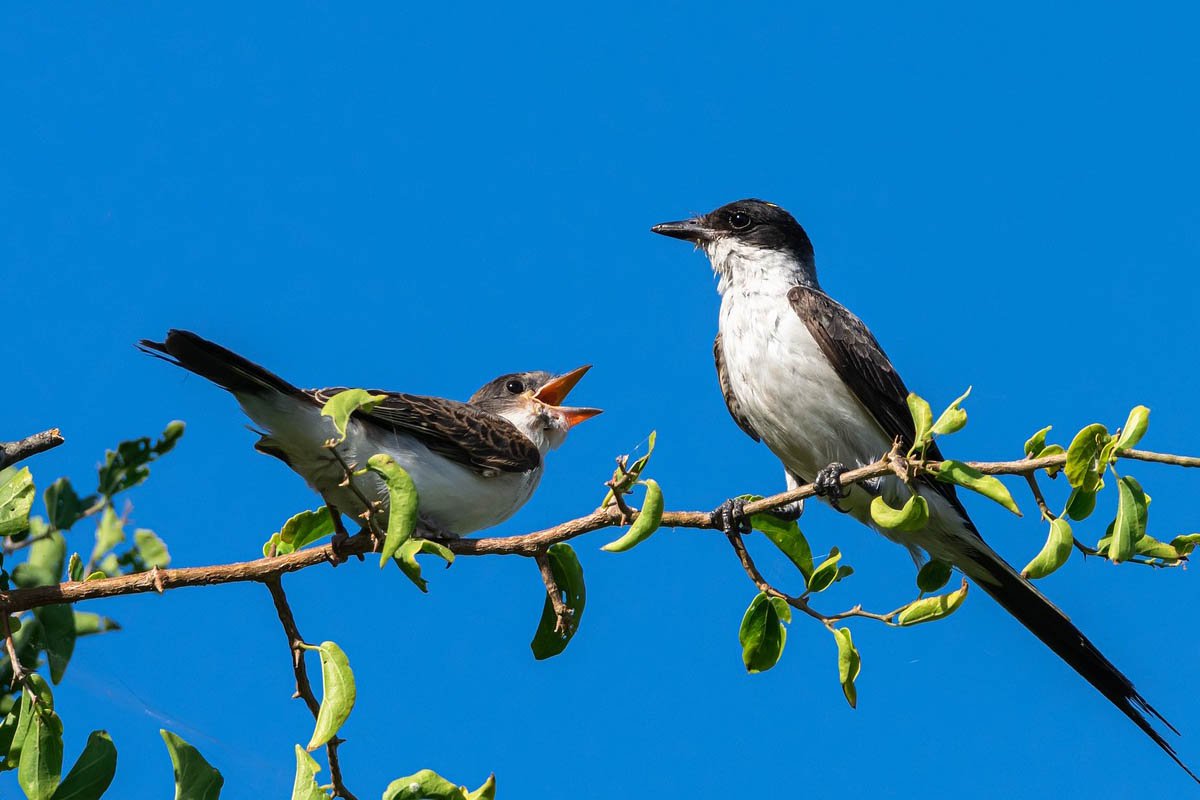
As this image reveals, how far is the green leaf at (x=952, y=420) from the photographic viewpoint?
3188mm

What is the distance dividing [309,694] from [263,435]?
1606mm

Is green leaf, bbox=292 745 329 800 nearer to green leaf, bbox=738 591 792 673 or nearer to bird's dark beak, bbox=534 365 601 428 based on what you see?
green leaf, bbox=738 591 792 673

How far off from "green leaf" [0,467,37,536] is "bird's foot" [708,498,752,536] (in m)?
1.81

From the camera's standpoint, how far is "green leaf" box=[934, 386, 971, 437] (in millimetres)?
3188

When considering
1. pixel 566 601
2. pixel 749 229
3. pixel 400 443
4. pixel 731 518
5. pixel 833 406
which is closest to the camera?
pixel 731 518

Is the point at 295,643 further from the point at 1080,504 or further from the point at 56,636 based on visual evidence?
the point at 1080,504

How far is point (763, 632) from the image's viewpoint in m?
3.68

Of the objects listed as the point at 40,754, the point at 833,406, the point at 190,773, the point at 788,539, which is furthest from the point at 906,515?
the point at 833,406

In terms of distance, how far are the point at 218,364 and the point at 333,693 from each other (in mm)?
1625

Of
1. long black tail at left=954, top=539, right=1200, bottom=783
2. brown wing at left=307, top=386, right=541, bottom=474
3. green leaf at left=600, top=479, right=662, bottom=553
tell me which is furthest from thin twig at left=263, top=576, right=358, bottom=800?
long black tail at left=954, top=539, right=1200, bottom=783

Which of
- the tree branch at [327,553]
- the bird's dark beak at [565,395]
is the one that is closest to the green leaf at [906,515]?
the tree branch at [327,553]

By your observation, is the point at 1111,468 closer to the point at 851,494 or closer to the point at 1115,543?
the point at 1115,543

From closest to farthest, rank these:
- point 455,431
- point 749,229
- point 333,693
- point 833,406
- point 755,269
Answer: point 333,693 < point 455,431 < point 833,406 < point 755,269 < point 749,229

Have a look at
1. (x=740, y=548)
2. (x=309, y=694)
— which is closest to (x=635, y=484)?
(x=740, y=548)
